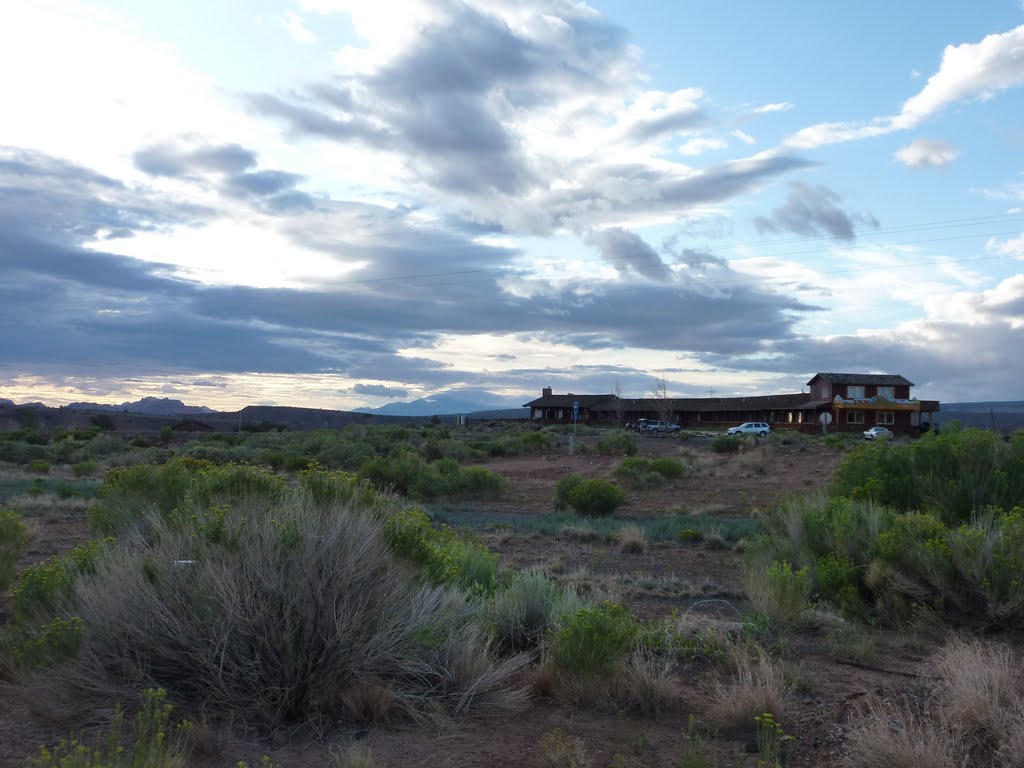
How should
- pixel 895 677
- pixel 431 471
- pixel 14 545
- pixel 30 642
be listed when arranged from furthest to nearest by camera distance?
pixel 431 471
pixel 14 545
pixel 895 677
pixel 30 642

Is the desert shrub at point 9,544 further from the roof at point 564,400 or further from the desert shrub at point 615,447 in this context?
the roof at point 564,400

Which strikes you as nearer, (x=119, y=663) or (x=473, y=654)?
(x=119, y=663)

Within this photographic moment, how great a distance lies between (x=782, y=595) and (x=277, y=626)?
612 centimetres

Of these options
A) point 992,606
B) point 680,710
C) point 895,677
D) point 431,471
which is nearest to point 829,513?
point 992,606

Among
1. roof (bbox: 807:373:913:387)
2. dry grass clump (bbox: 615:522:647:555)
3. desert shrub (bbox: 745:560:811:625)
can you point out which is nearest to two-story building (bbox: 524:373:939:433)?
roof (bbox: 807:373:913:387)

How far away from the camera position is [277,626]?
20.8 feet

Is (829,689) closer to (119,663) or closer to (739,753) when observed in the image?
(739,753)

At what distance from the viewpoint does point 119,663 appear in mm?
6305

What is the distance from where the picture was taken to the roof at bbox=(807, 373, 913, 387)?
83.0 meters

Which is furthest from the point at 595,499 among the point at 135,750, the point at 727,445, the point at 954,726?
the point at 727,445

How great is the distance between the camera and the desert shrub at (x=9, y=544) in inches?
406

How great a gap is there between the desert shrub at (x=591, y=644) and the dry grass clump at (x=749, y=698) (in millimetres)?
825

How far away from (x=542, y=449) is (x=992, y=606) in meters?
46.1

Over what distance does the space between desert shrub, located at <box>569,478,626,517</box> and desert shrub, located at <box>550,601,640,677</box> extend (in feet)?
66.7
